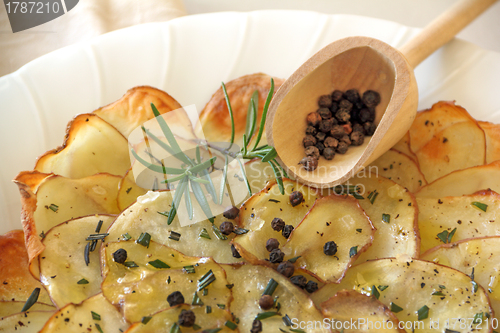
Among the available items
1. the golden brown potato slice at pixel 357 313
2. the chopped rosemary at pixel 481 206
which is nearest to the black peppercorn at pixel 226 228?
the golden brown potato slice at pixel 357 313

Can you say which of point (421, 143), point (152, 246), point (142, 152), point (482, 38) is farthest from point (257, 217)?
point (482, 38)

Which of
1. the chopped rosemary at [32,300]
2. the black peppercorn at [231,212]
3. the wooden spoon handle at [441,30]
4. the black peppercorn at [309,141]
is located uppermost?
the wooden spoon handle at [441,30]

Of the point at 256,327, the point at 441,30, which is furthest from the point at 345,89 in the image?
the point at 256,327

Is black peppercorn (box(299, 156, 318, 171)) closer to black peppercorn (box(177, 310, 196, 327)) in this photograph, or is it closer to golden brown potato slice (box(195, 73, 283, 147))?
golden brown potato slice (box(195, 73, 283, 147))

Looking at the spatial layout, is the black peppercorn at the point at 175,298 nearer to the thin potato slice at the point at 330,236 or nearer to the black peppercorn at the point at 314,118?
the thin potato slice at the point at 330,236

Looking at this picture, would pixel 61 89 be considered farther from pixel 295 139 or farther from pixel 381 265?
pixel 381 265
